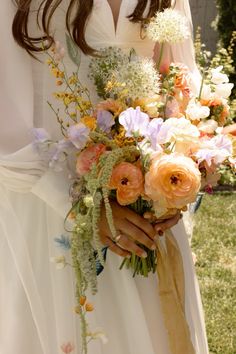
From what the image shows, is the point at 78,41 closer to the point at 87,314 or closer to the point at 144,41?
the point at 144,41

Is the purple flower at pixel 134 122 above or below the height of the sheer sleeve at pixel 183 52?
below

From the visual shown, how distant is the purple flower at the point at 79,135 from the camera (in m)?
1.56

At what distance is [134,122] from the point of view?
152 centimetres

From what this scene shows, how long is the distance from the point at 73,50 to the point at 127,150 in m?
0.40

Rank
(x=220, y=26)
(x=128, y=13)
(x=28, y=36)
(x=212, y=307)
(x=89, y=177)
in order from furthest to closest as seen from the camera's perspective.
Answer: (x=220, y=26), (x=212, y=307), (x=128, y=13), (x=28, y=36), (x=89, y=177)

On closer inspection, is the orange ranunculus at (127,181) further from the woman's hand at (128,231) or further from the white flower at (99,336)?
the white flower at (99,336)

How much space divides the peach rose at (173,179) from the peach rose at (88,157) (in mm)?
140

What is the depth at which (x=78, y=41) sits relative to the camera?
1.79m

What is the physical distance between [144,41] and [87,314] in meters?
0.86

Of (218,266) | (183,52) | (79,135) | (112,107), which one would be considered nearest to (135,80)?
A: (112,107)

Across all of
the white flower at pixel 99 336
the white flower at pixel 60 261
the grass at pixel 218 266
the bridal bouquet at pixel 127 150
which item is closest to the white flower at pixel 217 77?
the bridal bouquet at pixel 127 150

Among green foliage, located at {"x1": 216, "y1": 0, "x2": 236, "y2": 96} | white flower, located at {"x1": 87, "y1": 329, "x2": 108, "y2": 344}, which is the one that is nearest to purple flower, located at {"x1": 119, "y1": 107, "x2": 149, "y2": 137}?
white flower, located at {"x1": 87, "y1": 329, "x2": 108, "y2": 344}

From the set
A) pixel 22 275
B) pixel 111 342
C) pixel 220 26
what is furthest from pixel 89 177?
pixel 220 26

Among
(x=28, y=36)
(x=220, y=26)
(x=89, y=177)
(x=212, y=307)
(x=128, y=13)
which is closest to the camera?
(x=89, y=177)
